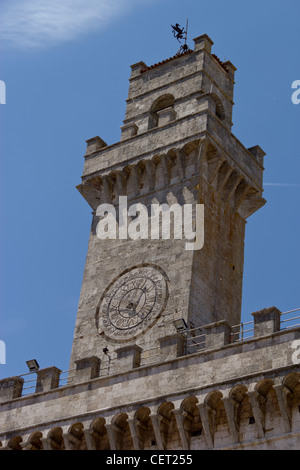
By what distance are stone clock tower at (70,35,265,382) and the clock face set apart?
44mm

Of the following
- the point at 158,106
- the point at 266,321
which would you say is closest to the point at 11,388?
the point at 266,321

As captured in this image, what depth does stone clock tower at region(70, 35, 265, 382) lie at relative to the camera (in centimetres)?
3353

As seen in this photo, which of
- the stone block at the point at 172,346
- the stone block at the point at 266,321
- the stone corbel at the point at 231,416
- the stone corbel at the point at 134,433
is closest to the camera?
the stone corbel at the point at 231,416

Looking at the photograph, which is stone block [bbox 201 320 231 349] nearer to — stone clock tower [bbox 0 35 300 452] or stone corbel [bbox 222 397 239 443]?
stone clock tower [bbox 0 35 300 452]

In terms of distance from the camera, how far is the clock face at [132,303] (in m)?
33.6

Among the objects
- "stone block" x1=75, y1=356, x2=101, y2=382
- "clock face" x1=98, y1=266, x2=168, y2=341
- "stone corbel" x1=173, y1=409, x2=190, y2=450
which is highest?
"clock face" x1=98, y1=266, x2=168, y2=341

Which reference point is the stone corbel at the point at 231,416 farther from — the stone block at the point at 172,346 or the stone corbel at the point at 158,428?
the stone block at the point at 172,346

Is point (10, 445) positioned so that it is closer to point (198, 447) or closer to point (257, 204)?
point (198, 447)

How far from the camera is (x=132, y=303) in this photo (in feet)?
113

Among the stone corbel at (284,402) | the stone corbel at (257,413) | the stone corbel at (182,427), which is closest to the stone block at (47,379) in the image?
the stone corbel at (182,427)

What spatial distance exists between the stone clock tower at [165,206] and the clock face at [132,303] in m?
0.04

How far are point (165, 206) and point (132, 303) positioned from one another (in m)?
3.94

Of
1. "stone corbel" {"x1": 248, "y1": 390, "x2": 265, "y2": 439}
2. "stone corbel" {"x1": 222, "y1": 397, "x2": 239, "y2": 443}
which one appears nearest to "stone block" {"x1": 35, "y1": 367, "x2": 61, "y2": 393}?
"stone corbel" {"x1": 222, "y1": 397, "x2": 239, "y2": 443}
